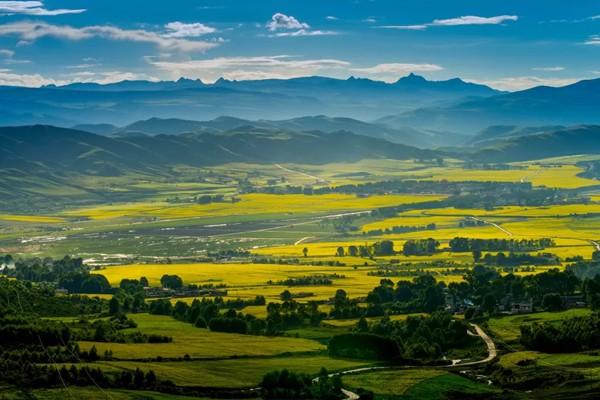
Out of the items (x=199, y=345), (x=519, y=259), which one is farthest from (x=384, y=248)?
(x=199, y=345)

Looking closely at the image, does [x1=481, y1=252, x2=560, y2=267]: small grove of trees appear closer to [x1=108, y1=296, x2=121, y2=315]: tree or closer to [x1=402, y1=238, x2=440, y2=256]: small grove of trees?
[x1=402, y1=238, x2=440, y2=256]: small grove of trees

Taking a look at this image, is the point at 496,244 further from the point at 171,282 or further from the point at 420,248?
Result: the point at 171,282

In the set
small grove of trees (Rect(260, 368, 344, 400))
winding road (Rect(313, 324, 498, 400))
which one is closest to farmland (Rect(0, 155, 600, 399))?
winding road (Rect(313, 324, 498, 400))

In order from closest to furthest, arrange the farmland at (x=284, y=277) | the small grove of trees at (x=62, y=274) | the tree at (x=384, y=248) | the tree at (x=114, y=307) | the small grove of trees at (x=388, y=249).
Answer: the farmland at (x=284, y=277) → the tree at (x=114, y=307) → the small grove of trees at (x=62, y=274) → the small grove of trees at (x=388, y=249) → the tree at (x=384, y=248)

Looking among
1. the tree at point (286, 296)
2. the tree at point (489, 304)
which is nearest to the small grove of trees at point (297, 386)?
the tree at point (489, 304)

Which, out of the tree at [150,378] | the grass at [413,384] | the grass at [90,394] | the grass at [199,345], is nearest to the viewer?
the grass at [90,394]

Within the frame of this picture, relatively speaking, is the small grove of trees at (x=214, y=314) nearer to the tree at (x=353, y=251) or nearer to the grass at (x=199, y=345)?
the grass at (x=199, y=345)

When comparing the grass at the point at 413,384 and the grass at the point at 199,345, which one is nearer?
the grass at the point at 413,384

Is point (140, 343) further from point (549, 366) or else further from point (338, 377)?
point (549, 366)

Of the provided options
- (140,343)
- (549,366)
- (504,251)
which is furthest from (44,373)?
(504,251)
